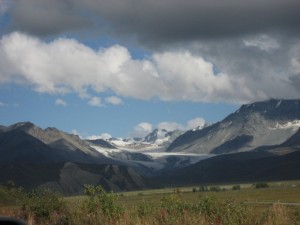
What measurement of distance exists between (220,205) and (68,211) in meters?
7.52

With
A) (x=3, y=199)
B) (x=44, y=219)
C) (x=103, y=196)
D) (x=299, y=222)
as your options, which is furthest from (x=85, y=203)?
(x=3, y=199)

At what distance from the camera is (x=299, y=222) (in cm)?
1747

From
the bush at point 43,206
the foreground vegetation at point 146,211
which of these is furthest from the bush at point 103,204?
the bush at point 43,206

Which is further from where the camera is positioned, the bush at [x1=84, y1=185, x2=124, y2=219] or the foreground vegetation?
the bush at [x1=84, y1=185, x2=124, y2=219]

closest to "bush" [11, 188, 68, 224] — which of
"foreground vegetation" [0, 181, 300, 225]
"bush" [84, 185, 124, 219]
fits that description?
"foreground vegetation" [0, 181, 300, 225]

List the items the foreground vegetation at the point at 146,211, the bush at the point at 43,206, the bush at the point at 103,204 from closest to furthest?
the foreground vegetation at the point at 146,211, the bush at the point at 103,204, the bush at the point at 43,206

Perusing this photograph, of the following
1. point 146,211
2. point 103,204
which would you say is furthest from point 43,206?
point 146,211

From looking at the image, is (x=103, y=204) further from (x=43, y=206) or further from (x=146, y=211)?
(x=43, y=206)

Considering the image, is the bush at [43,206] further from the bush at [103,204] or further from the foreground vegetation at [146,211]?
the bush at [103,204]

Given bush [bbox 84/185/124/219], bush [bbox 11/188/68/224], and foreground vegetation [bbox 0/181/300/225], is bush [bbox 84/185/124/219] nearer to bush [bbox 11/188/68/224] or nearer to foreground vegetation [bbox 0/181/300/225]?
foreground vegetation [bbox 0/181/300/225]

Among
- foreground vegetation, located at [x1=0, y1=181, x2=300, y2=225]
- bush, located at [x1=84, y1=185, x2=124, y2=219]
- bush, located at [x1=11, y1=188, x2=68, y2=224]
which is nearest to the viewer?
foreground vegetation, located at [x1=0, y1=181, x2=300, y2=225]

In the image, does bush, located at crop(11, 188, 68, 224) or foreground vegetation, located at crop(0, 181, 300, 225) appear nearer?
foreground vegetation, located at crop(0, 181, 300, 225)

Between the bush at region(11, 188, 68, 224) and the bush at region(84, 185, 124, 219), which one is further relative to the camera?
the bush at region(11, 188, 68, 224)

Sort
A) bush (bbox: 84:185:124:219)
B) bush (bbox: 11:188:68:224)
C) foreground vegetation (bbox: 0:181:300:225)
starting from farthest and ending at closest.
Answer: bush (bbox: 11:188:68:224)
bush (bbox: 84:185:124:219)
foreground vegetation (bbox: 0:181:300:225)
